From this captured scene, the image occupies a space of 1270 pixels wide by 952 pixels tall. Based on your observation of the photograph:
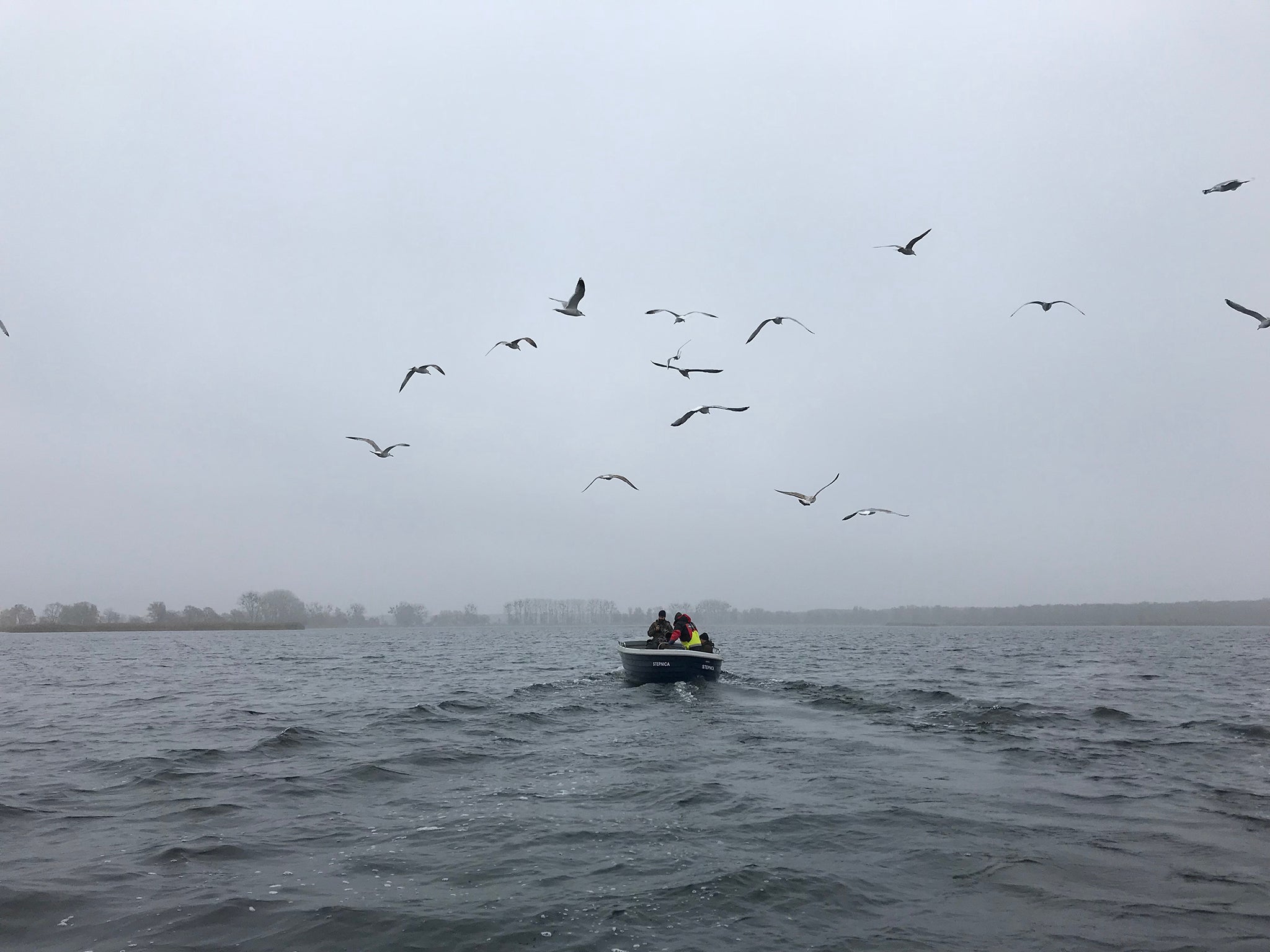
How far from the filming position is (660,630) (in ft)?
96.4

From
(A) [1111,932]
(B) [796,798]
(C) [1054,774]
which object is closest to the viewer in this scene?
(A) [1111,932]

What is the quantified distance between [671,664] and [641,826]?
1622cm

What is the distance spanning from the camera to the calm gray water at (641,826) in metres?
7.48

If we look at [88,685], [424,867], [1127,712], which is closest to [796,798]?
[424,867]

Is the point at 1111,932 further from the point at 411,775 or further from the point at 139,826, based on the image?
the point at 139,826

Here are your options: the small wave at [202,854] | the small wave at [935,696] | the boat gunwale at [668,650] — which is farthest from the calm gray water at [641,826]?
the boat gunwale at [668,650]

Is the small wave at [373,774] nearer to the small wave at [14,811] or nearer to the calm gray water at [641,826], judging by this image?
the calm gray water at [641,826]

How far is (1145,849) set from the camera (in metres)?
9.45

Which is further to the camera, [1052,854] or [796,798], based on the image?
[796,798]

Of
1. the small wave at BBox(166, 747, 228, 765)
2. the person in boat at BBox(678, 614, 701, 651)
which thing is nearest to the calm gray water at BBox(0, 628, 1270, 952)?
the small wave at BBox(166, 747, 228, 765)

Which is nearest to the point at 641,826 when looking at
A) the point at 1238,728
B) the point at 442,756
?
the point at 442,756

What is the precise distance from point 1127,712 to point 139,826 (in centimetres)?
2245

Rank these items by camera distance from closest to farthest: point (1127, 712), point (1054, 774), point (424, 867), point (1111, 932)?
point (1111, 932)
point (424, 867)
point (1054, 774)
point (1127, 712)

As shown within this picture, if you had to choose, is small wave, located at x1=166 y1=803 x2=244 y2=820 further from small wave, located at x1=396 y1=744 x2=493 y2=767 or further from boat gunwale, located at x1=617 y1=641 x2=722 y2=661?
boat gunwale, located at x1=617 y1=641 x2=722 y2=661
